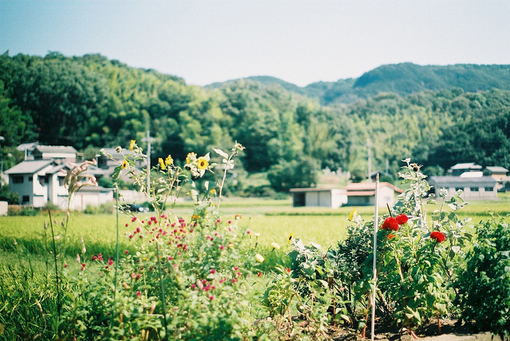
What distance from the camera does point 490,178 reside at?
54.2ft

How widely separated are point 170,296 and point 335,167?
181 ft

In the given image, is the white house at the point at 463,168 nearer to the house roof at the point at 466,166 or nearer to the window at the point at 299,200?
the house roof at the point at 466,166

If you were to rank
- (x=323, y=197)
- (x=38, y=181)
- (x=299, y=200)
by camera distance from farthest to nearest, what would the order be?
(x=299, y=200) < (x=323, y=197) < (x=38, y=181)

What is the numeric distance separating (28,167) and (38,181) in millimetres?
562

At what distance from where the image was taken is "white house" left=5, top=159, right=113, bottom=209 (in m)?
11.6

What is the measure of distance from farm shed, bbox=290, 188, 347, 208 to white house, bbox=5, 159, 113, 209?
2026 cm

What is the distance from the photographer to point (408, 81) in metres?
71.8

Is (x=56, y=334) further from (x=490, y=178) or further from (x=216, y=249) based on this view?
(x=490, y=178)

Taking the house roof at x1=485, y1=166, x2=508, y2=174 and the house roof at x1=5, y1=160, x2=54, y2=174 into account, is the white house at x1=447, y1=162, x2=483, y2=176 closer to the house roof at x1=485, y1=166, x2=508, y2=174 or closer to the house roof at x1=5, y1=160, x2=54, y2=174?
the house roof at x1=485, y1=166, x2=508, y2=174

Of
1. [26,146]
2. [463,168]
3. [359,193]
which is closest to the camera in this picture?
[26,146]

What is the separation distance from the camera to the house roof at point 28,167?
11.5 metres

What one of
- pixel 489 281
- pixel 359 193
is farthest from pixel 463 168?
pixel 489 281

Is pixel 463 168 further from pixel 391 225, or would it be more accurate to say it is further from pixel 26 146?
pixel 391 225

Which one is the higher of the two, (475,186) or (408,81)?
(408,81)
